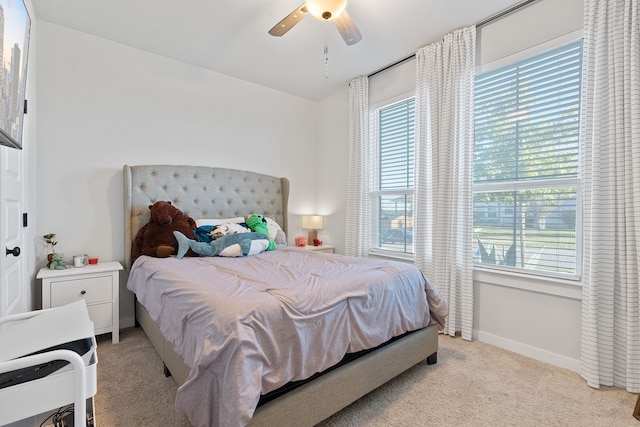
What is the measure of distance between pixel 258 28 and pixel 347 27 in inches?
38.6

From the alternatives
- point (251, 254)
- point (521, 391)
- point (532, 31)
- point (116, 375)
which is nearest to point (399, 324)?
point (521, 391)

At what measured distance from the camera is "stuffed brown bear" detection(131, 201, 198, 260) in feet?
9.09

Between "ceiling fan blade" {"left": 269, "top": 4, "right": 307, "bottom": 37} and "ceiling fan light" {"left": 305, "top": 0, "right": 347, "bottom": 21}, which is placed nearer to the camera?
"ceiling fan light" {"left": 305, "top": 0, "right": 347, "bottom": 21}

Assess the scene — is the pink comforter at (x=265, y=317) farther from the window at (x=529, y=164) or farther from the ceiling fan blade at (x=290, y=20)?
the ceiling fan blade at (x=290, y=20)

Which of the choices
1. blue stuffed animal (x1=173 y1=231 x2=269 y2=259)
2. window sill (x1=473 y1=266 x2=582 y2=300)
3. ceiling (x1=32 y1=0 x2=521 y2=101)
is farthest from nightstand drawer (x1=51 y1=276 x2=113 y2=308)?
window sill (x1=473 y1=266 x2=582 y2=300)

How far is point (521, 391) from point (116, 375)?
273cm

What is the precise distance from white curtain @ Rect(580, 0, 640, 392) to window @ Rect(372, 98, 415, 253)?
1.61m

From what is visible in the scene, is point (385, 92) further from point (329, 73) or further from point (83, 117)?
point (83, 117)

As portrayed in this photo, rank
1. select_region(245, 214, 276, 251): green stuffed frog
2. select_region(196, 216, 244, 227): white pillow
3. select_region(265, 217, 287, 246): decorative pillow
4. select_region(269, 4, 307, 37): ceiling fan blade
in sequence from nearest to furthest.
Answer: select_region(269, 4, 307, 37): ceiling fan blade → select_region(196, 216, 244, 227): white pillow → select_region(245, 214, 276, 251): green stuffed frog → select_region(265, 217, 287, 246): decorative pillow

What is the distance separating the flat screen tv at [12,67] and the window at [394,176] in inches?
126

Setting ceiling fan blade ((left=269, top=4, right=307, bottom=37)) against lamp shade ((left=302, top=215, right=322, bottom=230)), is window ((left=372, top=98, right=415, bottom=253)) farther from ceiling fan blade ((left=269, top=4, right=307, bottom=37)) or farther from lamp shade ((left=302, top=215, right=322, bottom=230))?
ceiling fan blade ((left=269, top=4, right=307, bottom=37))

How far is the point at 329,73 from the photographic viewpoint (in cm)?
372

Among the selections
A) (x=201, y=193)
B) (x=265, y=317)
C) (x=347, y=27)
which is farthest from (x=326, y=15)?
(x=201, y=193)

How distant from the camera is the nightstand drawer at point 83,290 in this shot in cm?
239
